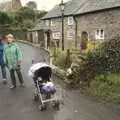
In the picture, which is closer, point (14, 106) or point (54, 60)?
point (14, 106)

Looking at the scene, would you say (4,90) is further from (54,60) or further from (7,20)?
(7,20)

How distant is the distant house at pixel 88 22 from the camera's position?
23.9 m

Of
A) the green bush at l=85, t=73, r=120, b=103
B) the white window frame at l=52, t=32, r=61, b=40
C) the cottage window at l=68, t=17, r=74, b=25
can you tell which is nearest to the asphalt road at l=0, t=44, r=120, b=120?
the green bush at l=85, t=73, r=120, b=103

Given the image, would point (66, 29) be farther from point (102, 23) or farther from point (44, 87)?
point (44, 87)

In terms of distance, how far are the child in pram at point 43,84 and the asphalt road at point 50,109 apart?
11.6 inches

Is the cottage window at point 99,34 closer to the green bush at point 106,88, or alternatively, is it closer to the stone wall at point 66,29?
the stone wall at point 66,29

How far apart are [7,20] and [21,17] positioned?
3.99 meters

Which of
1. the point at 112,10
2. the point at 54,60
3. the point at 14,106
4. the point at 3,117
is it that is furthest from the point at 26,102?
the point at 112,10

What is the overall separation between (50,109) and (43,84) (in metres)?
0.77

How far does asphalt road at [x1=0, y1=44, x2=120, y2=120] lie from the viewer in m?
8.68

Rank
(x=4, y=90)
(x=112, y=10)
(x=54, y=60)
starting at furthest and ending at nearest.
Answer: (x=112, y=10)
(x=54, y=60)
(x=4, y=90)

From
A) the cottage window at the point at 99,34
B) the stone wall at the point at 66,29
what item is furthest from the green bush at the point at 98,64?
the stone wall at the point at 66,29

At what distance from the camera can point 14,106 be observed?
9891 mm

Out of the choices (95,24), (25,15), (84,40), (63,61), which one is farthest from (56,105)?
(25,15)
